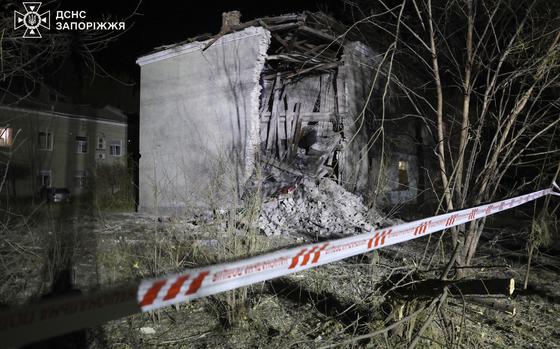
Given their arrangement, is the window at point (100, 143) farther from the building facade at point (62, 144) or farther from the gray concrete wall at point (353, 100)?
the gray concrete wall at point (353, 100)

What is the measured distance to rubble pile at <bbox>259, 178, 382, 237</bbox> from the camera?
9844mm

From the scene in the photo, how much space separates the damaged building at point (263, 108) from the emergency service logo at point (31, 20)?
22.5 ft

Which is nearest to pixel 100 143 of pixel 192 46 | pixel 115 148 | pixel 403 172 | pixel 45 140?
pixel 115 148

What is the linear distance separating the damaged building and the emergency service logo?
6.86 metres

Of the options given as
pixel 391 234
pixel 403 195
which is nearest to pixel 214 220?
pixel 391 234

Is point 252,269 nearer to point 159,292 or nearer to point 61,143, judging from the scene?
point 159,292

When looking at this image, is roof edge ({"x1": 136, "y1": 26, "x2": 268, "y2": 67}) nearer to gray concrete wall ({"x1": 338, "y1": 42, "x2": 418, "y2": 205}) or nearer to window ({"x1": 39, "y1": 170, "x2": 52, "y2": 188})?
gray concrete wall ({"x1": 338, "y1": 42, "x2": 418, "y2": 205})

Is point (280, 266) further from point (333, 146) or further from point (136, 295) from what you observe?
point (333, 146)

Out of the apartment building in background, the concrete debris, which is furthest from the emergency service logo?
the apartment building in background

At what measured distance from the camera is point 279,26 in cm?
1267

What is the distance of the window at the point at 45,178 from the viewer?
27239mm

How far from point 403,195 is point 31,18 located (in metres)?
13.4

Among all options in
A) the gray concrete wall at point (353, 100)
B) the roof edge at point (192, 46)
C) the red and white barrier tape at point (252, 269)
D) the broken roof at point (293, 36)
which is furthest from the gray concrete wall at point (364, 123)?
the red and white barrier tape at point (252, 269)

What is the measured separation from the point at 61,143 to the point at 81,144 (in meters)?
1.40
